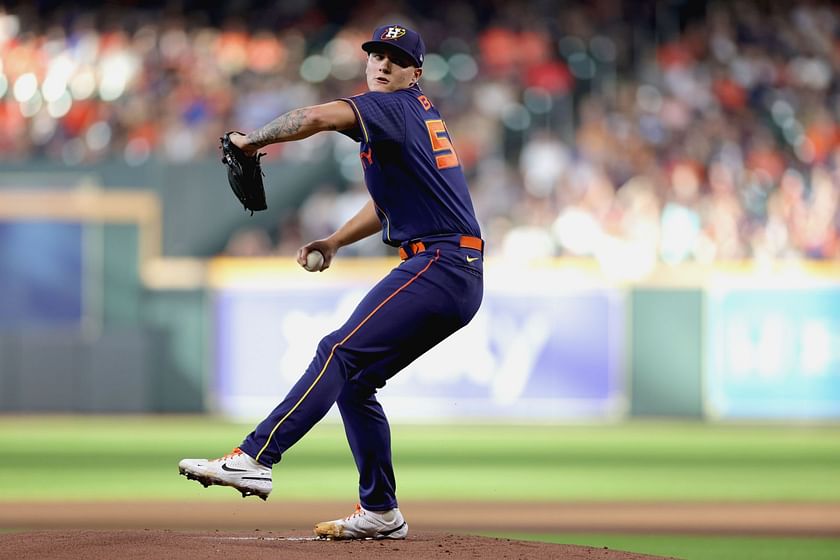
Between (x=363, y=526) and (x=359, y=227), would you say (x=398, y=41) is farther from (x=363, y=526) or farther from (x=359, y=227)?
(x=363, y=526)

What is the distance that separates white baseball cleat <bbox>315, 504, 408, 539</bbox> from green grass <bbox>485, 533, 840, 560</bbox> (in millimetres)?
1275

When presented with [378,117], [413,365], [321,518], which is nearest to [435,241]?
[378,117]

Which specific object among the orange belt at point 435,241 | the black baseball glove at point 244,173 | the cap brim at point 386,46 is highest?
the cap brim at point 386,46

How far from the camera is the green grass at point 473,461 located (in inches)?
365

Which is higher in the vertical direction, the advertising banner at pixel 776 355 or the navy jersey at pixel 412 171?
the navy jersey at pixel 412 171

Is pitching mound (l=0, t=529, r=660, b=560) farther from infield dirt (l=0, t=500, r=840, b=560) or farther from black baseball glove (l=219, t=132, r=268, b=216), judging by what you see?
black baseball glove (l=219, t=132, r=268, b=216)

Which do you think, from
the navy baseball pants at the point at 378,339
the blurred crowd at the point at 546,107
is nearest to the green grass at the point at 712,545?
the navy baseball pants at the point at 378,339

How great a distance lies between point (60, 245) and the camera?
16.6 metres

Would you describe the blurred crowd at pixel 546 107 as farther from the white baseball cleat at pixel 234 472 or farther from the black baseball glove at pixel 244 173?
the white baseball cleat at pixel 234 472

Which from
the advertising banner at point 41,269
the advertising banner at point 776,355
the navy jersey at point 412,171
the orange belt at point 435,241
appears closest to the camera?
the navy jersey at point 412,171

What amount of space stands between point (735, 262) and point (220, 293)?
6030mm

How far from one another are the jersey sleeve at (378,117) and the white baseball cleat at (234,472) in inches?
51.4

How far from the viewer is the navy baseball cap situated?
539 cm

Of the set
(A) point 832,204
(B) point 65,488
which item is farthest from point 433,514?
(A) point 832,204
